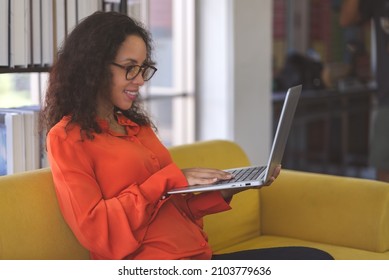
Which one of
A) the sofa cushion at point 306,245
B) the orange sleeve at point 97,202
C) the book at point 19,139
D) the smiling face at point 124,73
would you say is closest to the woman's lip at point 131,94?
the smiling face at point 124,73

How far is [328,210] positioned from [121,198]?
1.08 meters

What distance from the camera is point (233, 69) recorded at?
418 cm

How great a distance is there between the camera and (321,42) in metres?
6.64

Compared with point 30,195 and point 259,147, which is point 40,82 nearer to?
point 30,195

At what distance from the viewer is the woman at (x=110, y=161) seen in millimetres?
2084

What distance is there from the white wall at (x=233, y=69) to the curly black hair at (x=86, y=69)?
1.92 meters

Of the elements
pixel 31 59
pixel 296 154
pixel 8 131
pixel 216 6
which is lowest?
pixel 296 154

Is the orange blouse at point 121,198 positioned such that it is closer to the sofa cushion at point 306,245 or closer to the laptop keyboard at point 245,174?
the laptop keyboard at point 245,174

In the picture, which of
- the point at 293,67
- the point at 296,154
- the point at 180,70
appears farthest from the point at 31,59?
the point at 296,154

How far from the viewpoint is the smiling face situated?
2.22 metres

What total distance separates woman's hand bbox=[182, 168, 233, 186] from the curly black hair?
291 mm

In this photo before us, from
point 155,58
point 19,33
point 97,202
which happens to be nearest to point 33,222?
point 97,202
